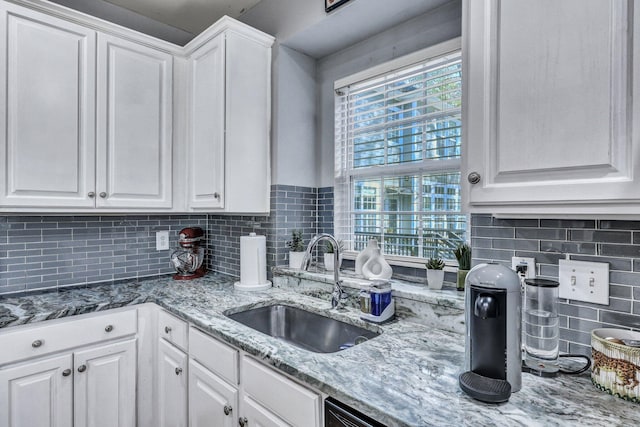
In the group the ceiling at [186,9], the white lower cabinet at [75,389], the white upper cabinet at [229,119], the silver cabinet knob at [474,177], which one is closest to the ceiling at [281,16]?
the ceiling at [186,9]

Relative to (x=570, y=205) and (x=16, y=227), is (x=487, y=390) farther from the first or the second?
(x=16, y=227)

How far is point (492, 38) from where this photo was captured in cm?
102

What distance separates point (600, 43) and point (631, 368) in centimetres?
81

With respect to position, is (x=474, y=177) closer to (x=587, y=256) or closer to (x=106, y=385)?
(x=587, y=256)

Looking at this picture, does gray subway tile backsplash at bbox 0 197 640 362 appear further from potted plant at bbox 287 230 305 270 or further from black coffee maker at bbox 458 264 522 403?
black coffee maker at bbox 458 264 522 403

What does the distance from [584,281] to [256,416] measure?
3.94ft

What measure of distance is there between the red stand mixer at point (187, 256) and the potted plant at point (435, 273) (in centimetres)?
162

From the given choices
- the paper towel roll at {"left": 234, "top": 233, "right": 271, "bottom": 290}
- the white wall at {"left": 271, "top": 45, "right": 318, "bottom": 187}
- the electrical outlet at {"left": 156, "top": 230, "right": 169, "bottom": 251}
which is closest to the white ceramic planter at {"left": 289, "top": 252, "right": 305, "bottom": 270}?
the paper towel roll at {"left": 234, "top": 233, "right": 271, "bottom": 290}

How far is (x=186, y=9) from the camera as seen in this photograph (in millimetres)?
2346

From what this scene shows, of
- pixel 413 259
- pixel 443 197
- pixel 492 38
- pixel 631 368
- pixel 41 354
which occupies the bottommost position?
pixel 41 354

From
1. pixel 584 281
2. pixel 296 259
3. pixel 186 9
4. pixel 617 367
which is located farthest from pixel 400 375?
pixel 186 9

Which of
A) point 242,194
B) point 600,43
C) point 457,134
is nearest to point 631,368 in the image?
point 600,43

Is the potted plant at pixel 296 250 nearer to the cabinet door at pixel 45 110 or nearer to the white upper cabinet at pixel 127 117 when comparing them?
the white upper cabinet at pixel 127 117

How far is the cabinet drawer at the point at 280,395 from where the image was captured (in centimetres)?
Answer: 107
